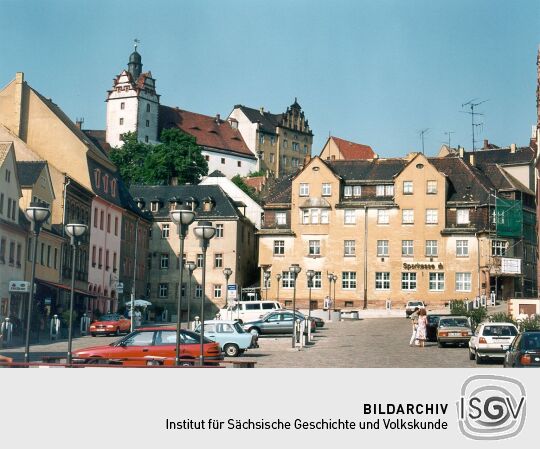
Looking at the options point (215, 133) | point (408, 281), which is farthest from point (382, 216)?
point (215, 133)

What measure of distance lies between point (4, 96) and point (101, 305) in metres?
19.4

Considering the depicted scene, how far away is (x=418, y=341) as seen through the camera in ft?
95.9

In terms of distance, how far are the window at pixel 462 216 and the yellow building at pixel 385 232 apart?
0.06 meters

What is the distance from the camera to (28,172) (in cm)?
2330

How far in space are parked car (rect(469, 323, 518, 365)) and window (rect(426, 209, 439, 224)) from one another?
3549 centimetres

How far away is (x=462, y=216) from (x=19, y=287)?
37499 mm

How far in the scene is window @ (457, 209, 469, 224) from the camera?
55250mm

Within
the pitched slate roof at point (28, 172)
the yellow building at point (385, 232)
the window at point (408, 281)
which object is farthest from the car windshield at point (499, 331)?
the window at point (408, 281)

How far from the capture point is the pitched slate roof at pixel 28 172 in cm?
2294

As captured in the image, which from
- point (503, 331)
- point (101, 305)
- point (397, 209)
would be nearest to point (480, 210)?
point (397, 209)

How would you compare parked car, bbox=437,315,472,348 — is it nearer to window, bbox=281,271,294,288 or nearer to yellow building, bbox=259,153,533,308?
yellow building, bbox=259,153,533,308

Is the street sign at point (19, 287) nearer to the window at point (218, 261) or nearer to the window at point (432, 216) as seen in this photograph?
the window at point (432, 216)
